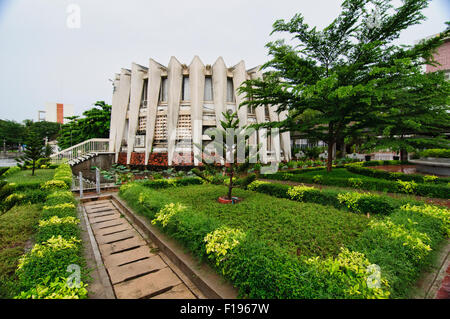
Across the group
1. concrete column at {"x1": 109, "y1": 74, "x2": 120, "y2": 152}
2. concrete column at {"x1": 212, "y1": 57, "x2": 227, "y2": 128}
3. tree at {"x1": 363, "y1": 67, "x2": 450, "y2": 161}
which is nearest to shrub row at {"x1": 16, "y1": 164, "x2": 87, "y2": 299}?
tree at {"x1": 363, "y1": 67, "x2": 450, "y2": 161}

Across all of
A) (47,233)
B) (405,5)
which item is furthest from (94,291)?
(405,5)

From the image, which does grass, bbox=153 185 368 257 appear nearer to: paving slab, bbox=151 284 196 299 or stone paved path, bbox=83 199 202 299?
paving slab, bbox=151 284 196 299

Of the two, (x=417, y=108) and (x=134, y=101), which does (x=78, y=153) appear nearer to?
(x=134, y=101)

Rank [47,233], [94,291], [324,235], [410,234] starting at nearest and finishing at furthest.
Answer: [94,291], [410,234], [47,233], [324,235]

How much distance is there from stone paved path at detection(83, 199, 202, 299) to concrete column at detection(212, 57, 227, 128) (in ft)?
43.1

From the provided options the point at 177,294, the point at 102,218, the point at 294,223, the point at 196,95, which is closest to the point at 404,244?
the point at 294,223

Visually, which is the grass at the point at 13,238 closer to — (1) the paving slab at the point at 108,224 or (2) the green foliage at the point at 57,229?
(2) the green foliage at the point at 57,229

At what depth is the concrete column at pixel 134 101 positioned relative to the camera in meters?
18.5

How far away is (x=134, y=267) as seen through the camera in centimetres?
375

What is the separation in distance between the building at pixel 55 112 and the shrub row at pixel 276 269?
91135 mm

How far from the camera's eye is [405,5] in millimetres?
8664

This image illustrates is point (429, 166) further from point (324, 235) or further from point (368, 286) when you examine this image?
point (368, 286)

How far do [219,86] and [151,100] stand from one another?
6121 millimetres
